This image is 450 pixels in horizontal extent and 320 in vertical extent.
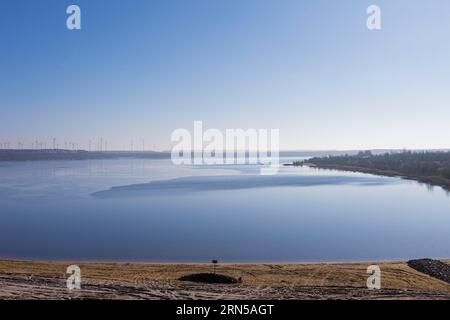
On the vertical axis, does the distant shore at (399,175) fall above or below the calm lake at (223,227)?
above

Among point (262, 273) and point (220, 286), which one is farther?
point (262, 273)

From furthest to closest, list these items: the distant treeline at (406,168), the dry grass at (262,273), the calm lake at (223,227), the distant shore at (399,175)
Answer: the distant treeline at (406,168) < the distant shore at (399,175) < the calm lake at (223,227) < the dry grass at (262,273)

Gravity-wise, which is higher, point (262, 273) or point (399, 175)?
point (399, 175)

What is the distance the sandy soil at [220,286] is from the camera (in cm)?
827

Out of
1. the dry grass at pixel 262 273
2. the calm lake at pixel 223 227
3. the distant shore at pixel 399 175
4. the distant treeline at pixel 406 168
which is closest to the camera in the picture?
the dry grass at pixel 262 273

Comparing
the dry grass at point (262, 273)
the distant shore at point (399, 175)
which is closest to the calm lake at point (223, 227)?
the dry grass at point (262, 273)

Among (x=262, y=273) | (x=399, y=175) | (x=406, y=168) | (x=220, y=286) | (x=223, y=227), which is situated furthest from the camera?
(x=406, y=168)

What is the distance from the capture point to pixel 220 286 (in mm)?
9344

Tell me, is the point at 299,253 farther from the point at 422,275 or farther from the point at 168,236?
the point at 168,236

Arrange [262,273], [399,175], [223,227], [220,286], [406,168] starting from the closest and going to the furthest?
[220,286] → [262,273] → [223,227] → [399,175] → [406,168]

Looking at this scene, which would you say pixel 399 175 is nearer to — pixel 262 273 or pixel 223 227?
pixel 223 227

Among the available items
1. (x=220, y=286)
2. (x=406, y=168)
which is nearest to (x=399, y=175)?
(x=406, y=168)

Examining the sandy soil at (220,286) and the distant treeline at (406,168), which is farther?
the distant treeline at (406,168)

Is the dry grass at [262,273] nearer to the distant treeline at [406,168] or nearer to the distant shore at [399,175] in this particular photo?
the distant shore at [399,175]
